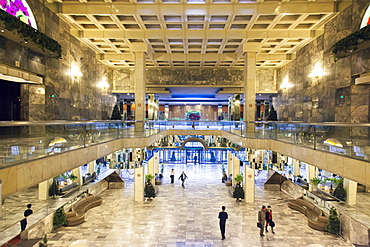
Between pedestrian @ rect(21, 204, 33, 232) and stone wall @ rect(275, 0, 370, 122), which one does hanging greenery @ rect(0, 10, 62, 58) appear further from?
stone wall @ rect(275, 0, 370, 122)

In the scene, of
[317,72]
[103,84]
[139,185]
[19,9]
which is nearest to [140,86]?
[103,84]

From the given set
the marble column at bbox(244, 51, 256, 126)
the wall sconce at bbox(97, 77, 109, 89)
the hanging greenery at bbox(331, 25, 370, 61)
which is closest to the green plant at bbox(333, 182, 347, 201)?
the hanging greenery at bbox(331, 25, 370, 61)

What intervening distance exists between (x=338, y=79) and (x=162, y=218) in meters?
12.1

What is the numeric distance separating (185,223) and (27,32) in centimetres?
1076

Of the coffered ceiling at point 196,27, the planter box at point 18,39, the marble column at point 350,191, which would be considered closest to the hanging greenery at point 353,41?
the coffered ceiling at point 196,27

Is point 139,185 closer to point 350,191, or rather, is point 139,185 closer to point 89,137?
point 89,137

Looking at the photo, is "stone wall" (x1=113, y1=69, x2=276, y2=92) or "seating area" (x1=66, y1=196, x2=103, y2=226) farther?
"stone wall" (x1=113, y1=69, x2=276, y2=92)

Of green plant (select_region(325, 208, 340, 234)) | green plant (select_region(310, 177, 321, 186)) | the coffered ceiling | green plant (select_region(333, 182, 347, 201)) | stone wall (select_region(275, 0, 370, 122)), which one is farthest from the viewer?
the coffered ceiling

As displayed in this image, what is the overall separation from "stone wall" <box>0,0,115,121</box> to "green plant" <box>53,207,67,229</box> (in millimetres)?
4850

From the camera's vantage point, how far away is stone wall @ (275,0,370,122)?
37.2 feet

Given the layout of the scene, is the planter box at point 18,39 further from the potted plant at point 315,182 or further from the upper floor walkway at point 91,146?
the potted plant at point 315,182

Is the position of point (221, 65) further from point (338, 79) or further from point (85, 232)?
point (85, 232)

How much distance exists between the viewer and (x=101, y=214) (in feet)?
41.5

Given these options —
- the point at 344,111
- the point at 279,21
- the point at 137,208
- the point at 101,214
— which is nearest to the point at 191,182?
the point at 137,208
